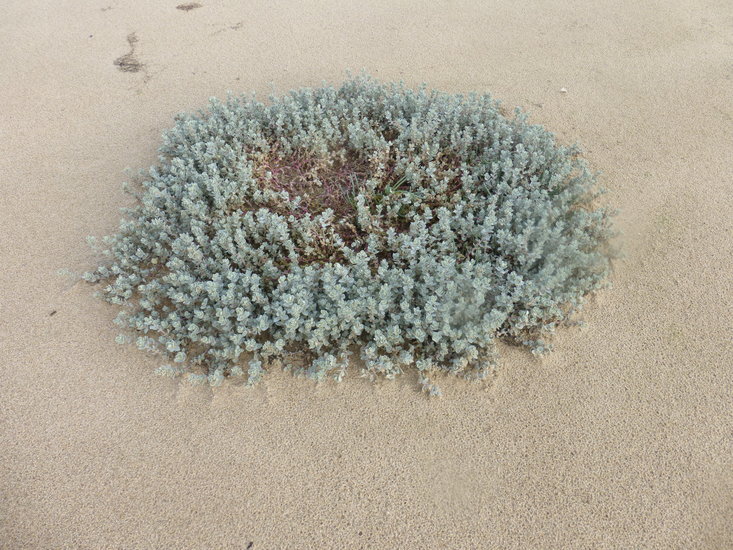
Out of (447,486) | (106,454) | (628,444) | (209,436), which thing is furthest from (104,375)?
(628,444)

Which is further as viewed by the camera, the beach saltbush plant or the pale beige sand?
the beach saltbush plant

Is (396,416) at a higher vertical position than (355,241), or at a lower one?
lower

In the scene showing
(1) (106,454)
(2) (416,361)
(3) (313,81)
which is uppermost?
(3) (313,81)

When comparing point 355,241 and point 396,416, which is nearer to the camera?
point 396,416

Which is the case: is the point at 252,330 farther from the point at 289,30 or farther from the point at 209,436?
the point at 289,30
